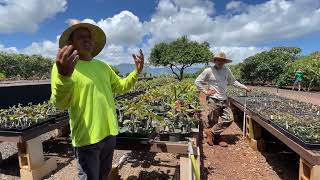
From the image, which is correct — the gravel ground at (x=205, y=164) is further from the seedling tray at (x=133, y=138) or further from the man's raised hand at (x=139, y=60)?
the man's raised hand at (x=139, y=60)

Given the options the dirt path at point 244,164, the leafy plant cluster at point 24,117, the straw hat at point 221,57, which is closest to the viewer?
the leafy plant cluster at point 24,117

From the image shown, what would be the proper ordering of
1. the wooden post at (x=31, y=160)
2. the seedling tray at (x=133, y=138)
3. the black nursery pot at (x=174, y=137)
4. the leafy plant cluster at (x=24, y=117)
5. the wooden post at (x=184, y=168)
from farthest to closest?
the leafy plant cluster at (x=24, y=117) → the wooden post at (x=31, y=160) → the black nursery pot at (x=174, y=137) → the seedling tray at (x=133, y=138) → the wooden post at (x=184, y=168)

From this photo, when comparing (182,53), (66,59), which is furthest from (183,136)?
(182,53)

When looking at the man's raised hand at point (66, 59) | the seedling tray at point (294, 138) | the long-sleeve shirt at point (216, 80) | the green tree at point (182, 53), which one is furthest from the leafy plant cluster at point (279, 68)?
the man's raised hand at point (66, 59)

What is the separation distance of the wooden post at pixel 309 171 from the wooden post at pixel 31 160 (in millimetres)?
3068

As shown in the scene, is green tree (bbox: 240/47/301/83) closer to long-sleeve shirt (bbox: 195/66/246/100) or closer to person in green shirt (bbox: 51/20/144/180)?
long-sleeve shirt (bbox: 195/66/246/100)

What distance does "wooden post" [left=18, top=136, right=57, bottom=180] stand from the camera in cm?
401

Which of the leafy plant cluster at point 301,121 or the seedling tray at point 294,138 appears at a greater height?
the leafy plant cluster at point 301,121

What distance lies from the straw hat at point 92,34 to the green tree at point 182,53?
35287 millimetres

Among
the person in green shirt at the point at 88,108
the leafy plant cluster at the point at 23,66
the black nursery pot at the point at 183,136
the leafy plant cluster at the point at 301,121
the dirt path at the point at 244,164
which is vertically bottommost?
the dirt path at the point at 244,164

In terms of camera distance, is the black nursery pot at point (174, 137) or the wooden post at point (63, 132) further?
the wooden post at point (63, 132)

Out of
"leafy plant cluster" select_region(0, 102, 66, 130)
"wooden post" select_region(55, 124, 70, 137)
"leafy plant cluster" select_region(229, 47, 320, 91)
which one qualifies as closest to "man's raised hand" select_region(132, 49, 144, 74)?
"leafy plant cluster" select_region(0, 102, 66, 130)

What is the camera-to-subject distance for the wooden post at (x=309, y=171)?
113 inches

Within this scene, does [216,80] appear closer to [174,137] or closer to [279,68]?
[174,137]
